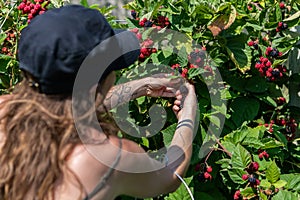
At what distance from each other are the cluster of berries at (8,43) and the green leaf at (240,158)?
0.92 metres

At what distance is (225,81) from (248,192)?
430mm

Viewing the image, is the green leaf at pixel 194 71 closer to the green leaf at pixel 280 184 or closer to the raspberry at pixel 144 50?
the raspberry at pixel 144 50

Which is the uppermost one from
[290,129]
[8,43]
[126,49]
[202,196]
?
[126,49]

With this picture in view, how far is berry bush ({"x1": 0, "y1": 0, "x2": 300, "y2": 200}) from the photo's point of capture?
2184mm

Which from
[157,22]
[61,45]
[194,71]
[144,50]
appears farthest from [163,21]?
[61,45]

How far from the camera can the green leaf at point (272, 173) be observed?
7.00ft

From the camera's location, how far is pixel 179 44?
2.24 meters

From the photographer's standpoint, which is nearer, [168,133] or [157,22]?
[168,133]

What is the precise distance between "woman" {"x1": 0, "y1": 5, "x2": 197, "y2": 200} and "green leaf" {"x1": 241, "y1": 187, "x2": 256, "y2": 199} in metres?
0.69

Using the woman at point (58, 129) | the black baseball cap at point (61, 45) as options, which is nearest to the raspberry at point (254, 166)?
the woman at point (58, 129)

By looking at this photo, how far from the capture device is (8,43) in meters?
2.52

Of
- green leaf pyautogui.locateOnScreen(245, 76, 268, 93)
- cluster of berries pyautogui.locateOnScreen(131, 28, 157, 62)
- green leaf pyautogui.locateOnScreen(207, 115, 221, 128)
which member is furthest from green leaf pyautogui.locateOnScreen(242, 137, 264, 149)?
cluster of berries pyautogui.locateOnScreen(131, 28, 157, 62)

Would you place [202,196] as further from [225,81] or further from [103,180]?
[103,180]

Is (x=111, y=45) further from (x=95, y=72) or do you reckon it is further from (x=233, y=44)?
(x=233, y=44)
